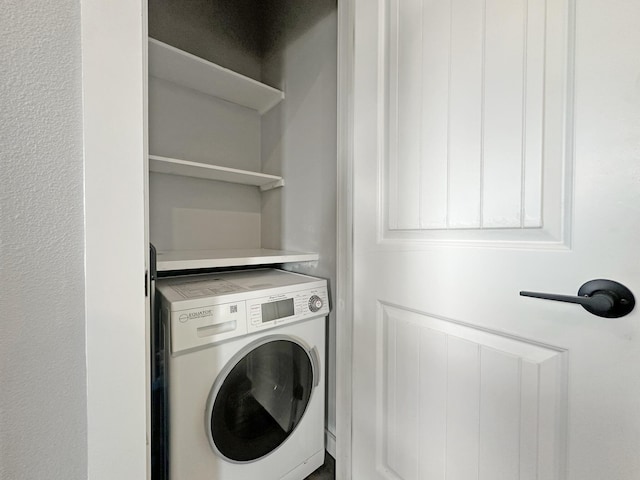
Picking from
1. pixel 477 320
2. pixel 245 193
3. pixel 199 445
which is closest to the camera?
pixel 477 320

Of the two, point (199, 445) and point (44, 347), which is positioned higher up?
point (44, 347)

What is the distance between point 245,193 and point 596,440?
1.81 m

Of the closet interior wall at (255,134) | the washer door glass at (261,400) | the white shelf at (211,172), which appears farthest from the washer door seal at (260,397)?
the white shelf at (211,172)

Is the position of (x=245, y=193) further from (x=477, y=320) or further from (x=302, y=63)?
(x=477, y=320)

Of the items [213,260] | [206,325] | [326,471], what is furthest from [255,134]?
[326,471]

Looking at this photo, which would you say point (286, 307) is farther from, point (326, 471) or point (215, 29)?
point (215, 29)

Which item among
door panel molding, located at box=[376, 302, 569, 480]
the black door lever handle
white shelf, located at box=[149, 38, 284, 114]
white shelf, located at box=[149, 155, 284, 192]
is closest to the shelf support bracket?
white shelf, located at box=[149, 155, 284, 192]

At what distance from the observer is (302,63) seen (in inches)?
57.7

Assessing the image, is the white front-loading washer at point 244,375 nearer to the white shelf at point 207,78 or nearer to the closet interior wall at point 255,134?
the closet interior wall at point 255,134

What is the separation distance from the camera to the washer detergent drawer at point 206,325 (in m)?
0.82

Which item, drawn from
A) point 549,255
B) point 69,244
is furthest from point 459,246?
point 69,244

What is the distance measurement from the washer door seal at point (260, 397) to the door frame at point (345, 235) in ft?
0.51

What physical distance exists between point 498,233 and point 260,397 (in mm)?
1030

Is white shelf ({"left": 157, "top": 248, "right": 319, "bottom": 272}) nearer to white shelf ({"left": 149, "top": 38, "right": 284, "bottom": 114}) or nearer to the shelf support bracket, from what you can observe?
the shelf support bracket
